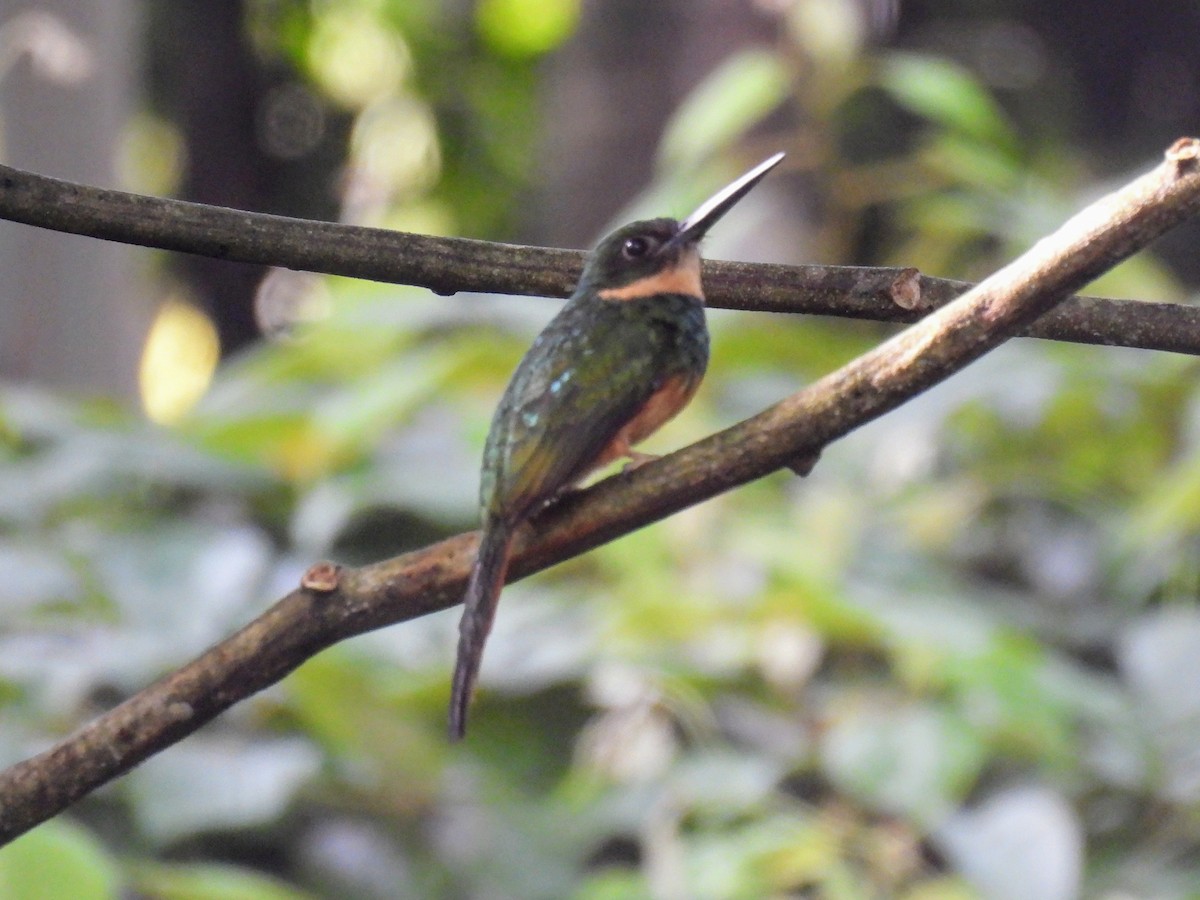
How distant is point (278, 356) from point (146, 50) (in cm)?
374

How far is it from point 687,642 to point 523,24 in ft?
16.1

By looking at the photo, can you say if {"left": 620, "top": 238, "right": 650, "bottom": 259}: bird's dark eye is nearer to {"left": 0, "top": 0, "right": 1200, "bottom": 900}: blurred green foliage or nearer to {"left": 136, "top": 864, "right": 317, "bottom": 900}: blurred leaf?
{"left": 0, "top": 0, "right": 1200, "bottom": 900}: blurred green foliage

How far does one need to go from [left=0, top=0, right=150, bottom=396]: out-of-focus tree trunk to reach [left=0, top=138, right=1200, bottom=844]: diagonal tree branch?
2.67 m

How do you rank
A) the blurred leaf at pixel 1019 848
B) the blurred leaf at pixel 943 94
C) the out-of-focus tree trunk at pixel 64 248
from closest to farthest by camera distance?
the blurred leaf at pixel 1019 848 → the blurred leaf at pixel 943 94 → the out-of-focus tree trunk at pixel 64 248

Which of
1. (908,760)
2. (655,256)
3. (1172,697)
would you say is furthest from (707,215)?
(1172,697)

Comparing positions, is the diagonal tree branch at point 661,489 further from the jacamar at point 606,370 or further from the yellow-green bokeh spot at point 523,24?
the yellow-green bokeh spot at point 523,24

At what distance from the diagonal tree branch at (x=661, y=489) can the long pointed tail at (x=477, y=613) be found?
4 centimetres

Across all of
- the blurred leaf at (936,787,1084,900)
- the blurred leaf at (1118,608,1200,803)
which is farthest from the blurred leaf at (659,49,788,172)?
the blurred leaf at (936,787,1084,900)

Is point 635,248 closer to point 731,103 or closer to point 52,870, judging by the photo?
point 52,870

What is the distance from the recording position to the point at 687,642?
2230 millimetres

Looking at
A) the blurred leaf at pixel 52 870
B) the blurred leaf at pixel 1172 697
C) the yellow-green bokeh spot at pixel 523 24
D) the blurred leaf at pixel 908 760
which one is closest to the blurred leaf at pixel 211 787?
the blurred leaf at pixel 52 870

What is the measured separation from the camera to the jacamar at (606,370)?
1302 millimetres

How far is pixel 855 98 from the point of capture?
4961 mm

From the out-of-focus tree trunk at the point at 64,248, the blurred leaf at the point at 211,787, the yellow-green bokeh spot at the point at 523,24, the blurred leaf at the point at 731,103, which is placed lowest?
the blurred leaf at the point at 211,787
